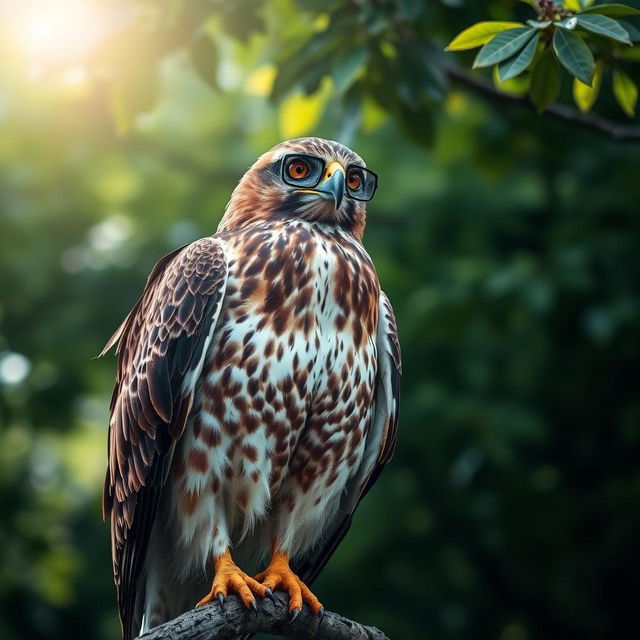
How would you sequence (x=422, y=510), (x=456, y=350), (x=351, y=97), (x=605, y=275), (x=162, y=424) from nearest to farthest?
(x=162, y=424) < (x=351, y=97) < (x=605, y=275) < (x=456, y=350) < (x=422, y=510)

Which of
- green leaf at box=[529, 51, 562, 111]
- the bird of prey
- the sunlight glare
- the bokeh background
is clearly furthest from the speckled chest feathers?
the bokeh background

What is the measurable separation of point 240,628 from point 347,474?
0.73 meters

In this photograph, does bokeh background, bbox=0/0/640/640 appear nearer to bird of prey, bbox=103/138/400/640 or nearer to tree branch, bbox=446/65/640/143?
tree branch, bbox=446/65/640/143

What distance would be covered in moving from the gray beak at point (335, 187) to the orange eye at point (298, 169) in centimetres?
14

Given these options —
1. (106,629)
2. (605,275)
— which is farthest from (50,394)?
(605,275)

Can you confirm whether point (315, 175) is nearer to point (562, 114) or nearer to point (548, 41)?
point (548, 41)

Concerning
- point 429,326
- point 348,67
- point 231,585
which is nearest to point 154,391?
point 231,585

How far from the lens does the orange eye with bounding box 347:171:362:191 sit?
4.02 m

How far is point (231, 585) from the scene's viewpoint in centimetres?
370

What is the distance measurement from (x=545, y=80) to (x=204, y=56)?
1.84m

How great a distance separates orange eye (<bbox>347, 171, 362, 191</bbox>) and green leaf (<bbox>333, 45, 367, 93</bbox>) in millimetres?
404

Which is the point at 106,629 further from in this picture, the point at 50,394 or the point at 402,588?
the point at 402,588

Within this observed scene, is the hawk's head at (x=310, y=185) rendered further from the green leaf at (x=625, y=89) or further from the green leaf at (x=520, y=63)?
the green leaf at (x=625, y=89)

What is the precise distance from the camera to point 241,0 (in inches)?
195
